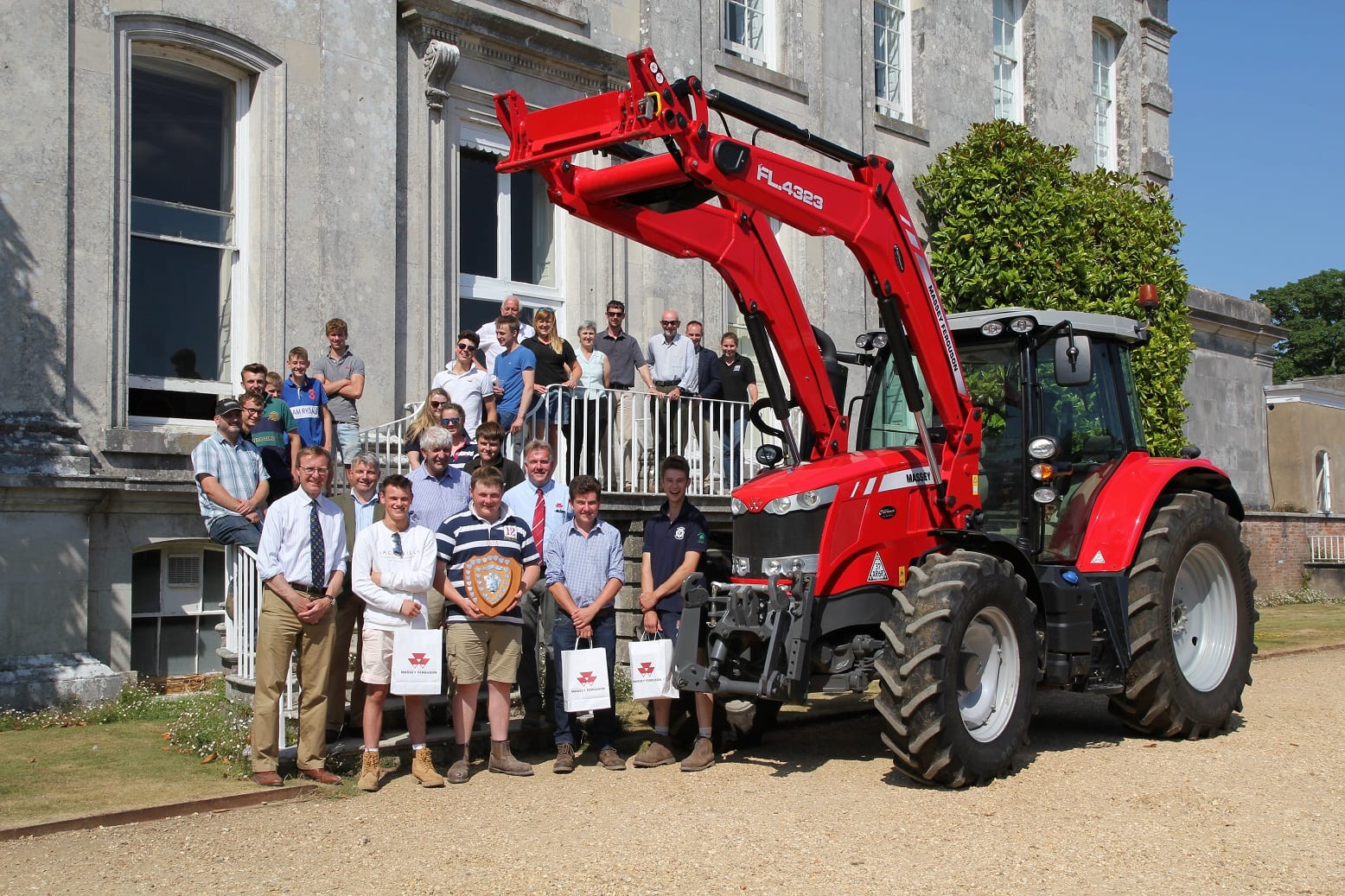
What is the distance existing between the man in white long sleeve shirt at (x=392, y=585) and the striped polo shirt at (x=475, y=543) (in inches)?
6.1

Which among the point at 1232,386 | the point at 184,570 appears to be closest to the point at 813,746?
the point at 184,570

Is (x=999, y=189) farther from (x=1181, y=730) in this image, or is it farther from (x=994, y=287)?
(x=1181, y=730)

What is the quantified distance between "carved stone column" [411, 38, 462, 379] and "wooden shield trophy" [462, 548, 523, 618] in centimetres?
491

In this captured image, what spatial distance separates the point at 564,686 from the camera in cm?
816

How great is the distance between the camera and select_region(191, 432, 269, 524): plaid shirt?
357 inches

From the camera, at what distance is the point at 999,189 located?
17703mm

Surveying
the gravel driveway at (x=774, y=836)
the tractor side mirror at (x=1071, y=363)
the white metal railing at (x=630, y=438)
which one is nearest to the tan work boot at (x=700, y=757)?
the gravel driveway at (x=774, y=836)

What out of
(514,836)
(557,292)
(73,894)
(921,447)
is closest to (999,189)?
(557,292)

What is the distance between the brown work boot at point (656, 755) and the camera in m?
8.24

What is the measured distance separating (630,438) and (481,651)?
190 inches

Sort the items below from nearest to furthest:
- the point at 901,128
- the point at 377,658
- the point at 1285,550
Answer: the point at 377,658
the point at 901,128
the point at 1285,550

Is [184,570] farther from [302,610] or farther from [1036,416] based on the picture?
[1036,416]

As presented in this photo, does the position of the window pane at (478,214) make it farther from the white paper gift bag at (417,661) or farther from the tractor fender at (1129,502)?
the tractor fender at (1129,502)

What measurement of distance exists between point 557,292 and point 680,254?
621 cm
